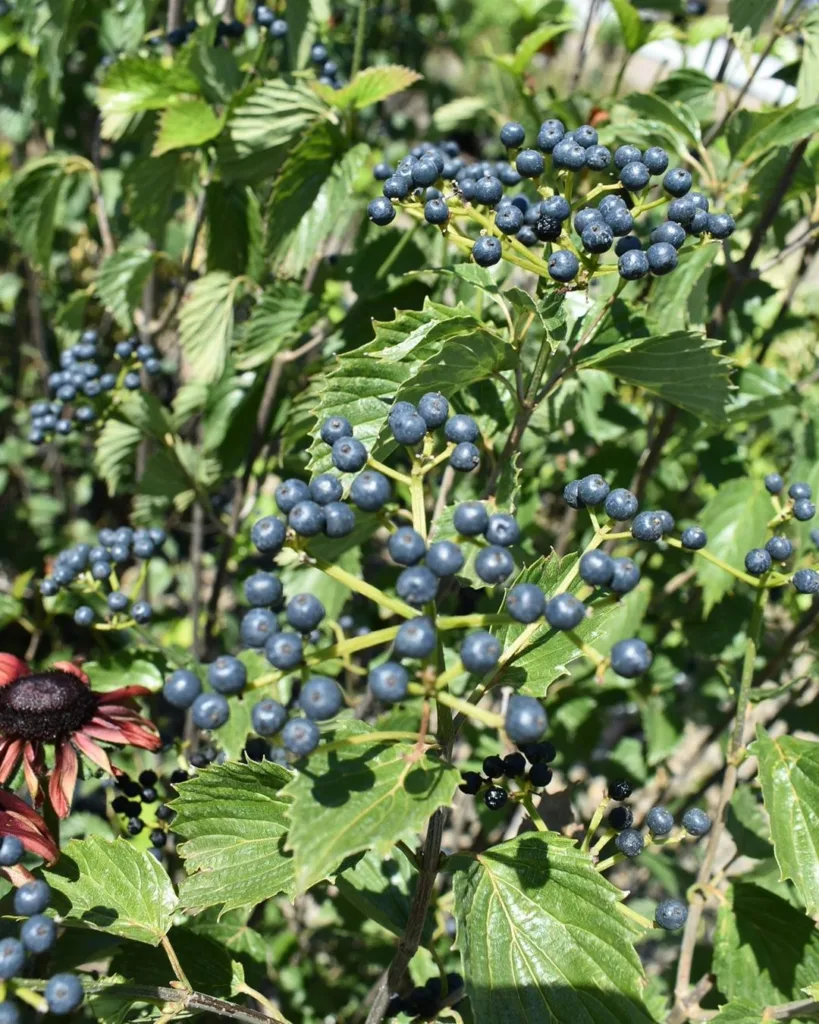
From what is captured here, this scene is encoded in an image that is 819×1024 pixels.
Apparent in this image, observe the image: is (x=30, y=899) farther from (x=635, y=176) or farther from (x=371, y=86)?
(x=371, y=86)

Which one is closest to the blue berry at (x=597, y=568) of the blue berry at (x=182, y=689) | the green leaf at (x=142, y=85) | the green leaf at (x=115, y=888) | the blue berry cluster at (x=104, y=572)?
the blue berry at (x=182, y=689)

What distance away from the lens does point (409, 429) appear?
1774mm

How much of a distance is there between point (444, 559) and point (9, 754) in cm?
155

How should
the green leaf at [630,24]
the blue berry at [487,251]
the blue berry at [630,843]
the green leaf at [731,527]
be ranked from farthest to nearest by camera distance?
A: the green leaf at [630,24] → the green leaf at [731,527] → the blue berry at [487,251] → the blue berry at [630,843]

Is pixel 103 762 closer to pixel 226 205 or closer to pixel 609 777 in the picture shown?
pixel 226 205

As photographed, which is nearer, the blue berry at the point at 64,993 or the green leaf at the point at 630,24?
the blue berry at the point at 64,993

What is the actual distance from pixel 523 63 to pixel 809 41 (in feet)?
4.06

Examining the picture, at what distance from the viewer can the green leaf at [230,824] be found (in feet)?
6.33

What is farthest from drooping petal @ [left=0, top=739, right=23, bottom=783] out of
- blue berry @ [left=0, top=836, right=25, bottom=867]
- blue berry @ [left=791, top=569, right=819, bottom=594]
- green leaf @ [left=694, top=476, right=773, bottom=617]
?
green leaf @ [left=694, top=476, right=773, bottom=617]

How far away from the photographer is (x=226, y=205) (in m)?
3.59

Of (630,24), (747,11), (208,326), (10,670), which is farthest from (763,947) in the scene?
(630,24)

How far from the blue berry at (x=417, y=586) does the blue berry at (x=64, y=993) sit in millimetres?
894

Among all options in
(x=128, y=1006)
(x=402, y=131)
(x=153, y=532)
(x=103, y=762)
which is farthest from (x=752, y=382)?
(x=402, y=131)

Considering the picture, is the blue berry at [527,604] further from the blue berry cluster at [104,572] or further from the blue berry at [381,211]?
the blue berry cluster at [104,572]
